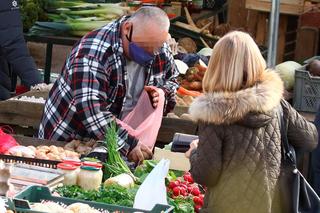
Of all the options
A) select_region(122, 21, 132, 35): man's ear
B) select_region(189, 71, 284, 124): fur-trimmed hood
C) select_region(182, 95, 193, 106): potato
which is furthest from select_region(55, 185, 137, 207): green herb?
select_region(182, 95, 193, 106): potato

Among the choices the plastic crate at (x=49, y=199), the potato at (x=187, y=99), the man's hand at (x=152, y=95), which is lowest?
the potato at (x=187, y=99)

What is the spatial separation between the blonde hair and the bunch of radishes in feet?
3.07

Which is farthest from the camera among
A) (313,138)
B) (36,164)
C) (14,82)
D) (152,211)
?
(14,82)

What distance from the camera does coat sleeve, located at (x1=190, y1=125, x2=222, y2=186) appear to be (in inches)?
149

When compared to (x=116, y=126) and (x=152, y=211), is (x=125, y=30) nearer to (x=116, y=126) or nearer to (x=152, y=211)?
→ (x=116, y=126)

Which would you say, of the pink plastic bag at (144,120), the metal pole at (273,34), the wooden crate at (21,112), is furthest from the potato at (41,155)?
the metal pole at (273,34)

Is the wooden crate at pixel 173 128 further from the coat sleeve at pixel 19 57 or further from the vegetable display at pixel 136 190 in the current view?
the coat sleeve at pixel 19 57

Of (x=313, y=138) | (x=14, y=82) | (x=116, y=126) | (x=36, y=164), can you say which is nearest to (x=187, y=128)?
(x=116, y=126)

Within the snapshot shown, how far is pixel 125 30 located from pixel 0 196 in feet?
5.50

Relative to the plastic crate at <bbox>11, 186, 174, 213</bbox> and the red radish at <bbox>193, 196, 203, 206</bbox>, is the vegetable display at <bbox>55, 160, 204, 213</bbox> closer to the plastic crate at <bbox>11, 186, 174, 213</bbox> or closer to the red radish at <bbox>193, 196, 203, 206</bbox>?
the red radish at <bbox>193, 196, 203, 206</bbox>

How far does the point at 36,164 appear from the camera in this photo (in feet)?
15.5

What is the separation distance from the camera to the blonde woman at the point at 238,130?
3.79 m

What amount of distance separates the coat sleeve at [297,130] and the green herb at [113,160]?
128 cm

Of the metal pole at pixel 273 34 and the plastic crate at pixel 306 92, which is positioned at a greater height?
the metal pole at pixel 273 34
